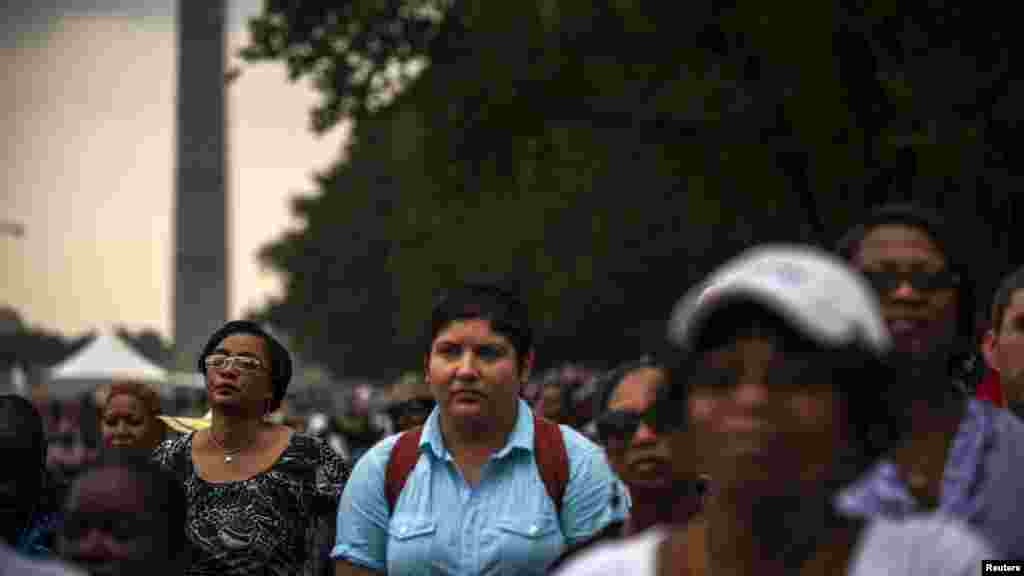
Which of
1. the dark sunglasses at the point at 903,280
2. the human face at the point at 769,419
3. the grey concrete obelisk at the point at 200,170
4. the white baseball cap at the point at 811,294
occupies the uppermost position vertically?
the grey concrete obelisk at the point at 200,170

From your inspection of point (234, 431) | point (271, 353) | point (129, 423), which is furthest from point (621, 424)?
point (129, 423)

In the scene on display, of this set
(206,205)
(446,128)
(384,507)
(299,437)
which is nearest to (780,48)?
(446,128)

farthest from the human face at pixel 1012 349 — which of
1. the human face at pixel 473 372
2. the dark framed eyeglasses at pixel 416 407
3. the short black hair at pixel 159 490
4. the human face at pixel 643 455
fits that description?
the dark framed eyeglasses at pixel 416 407

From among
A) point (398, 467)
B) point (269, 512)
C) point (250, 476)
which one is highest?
point (398, 467)

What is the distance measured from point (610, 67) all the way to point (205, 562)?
1858 centimetres

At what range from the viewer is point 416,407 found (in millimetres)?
11297

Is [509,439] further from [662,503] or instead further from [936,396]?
[936,396]

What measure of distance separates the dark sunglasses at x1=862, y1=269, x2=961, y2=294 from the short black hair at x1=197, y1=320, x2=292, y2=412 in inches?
158

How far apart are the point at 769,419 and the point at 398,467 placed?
3.20m

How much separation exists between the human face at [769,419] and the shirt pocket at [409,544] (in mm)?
2939

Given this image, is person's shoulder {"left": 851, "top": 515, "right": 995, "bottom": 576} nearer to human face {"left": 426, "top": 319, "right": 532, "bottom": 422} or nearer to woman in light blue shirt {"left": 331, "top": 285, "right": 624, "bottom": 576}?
woman in light blue shirt {"left": 331, "top": 285, "right": 624, "bottom": 576}

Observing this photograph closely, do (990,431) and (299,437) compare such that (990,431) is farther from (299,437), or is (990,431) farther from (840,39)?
(840,39)

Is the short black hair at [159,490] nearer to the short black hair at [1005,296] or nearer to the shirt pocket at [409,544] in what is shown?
the shirt pocket at [409,544]

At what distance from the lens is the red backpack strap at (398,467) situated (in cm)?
633
